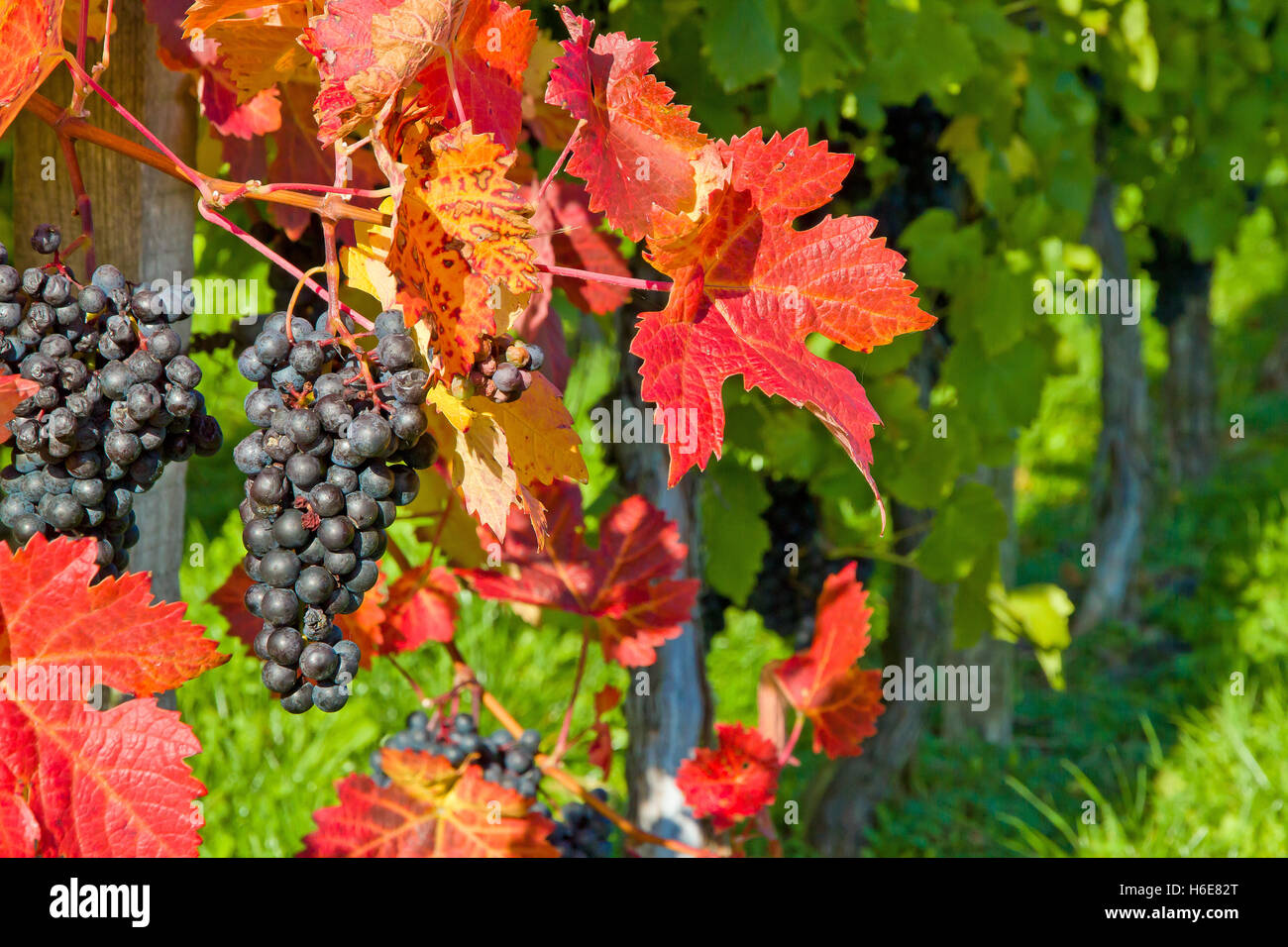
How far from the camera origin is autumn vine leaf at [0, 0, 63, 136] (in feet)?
2.36

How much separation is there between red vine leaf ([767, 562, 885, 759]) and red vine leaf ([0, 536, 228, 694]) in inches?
37.0

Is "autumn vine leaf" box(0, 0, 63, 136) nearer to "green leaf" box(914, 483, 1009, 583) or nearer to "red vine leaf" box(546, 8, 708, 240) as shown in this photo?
"red vine leaf" box(546, 8, 708, 240)

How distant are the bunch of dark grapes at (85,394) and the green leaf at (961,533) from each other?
4.93 feet

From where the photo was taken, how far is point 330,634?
76cm

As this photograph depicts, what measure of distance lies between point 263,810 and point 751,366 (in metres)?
2.38

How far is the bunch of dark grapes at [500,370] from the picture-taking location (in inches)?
27.9

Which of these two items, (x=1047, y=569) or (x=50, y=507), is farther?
(x=1047, y=569)

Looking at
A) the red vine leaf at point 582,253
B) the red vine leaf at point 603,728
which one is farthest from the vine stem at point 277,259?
the red vine leaf at point 603,728

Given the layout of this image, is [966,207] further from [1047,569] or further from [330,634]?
[1047,569]

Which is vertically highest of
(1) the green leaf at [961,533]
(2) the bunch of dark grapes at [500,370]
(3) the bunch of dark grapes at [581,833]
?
(2) the bunch of dark grapes at [500,370]

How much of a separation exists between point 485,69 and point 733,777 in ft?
3.17

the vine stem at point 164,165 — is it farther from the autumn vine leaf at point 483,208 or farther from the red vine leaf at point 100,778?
the red vine leaf at point 100,778
